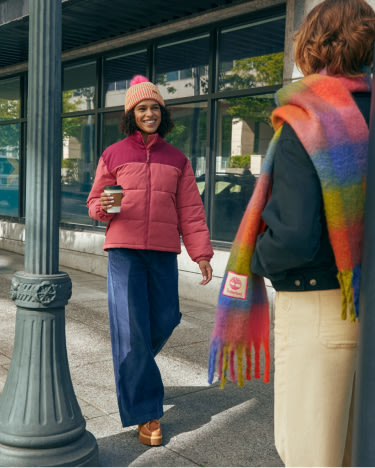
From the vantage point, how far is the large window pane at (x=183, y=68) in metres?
8.53

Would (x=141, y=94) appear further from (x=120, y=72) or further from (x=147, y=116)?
(x=120, y=72)

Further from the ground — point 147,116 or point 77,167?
point 147,116

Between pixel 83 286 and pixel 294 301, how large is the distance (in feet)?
23.2

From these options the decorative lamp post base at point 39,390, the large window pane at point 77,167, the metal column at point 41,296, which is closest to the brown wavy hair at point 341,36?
the metal column at point 41,296

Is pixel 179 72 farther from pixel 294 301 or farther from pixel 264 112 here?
pixel 294 301

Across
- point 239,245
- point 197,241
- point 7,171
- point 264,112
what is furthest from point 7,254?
point 239,245

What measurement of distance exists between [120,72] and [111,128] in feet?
3.08

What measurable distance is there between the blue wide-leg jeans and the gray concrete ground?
0.77 ft

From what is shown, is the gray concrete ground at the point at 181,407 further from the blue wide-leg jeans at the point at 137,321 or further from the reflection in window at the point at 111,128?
the reflection in window at the point at 111,128

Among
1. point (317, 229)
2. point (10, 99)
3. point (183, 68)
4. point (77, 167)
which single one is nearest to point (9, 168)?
point (10, 99)

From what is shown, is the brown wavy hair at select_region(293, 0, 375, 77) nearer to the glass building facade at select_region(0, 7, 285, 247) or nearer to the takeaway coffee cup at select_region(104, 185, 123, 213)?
the takeaway coffee cup at select_region(104, 185, 123, 213)

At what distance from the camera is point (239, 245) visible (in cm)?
213

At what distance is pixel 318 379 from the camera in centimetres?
198

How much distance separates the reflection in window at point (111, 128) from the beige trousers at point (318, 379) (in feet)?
27.4
